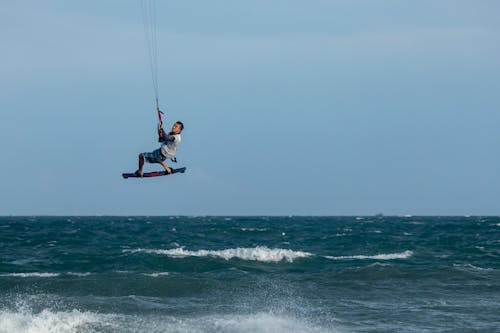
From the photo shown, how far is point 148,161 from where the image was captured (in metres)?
17.8

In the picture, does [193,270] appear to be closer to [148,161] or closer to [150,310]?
[150,310]

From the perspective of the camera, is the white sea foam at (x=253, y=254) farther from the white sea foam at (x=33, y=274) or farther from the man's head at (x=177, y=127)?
the man's head at (x=177, y=127)

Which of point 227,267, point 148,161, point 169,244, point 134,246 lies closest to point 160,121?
point 148,161

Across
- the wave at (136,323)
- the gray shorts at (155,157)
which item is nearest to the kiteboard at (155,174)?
the gray shorts at (155,157)

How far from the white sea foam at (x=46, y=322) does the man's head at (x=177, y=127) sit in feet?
17.0

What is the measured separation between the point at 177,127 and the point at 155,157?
2.83ft

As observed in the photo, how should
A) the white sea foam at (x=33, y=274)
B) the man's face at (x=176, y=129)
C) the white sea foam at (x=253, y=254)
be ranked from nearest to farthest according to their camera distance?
the man's face at (x=176, y=129) < the white sea foam at (x=33, y=274) < the white sea foam at (x=253, y=254)

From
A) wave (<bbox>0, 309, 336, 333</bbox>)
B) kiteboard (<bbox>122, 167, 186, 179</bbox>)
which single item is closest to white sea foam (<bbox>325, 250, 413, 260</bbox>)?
wave (<bbox>0, 309, 336, 333</bbox>)

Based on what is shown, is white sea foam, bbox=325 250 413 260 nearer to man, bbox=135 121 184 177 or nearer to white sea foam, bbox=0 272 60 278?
white sea foam, bbox=0 272 60 278

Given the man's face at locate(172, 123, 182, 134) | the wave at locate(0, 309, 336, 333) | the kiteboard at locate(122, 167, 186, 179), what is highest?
the man's face at locate(172, 123, 182, 134)

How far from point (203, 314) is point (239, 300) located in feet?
8.72

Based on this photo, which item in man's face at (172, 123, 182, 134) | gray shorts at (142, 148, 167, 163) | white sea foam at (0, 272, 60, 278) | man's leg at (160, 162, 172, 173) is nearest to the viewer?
man's face at (172, 123, 182, 134)

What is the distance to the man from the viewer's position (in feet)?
56.5

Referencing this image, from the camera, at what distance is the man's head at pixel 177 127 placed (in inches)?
683
